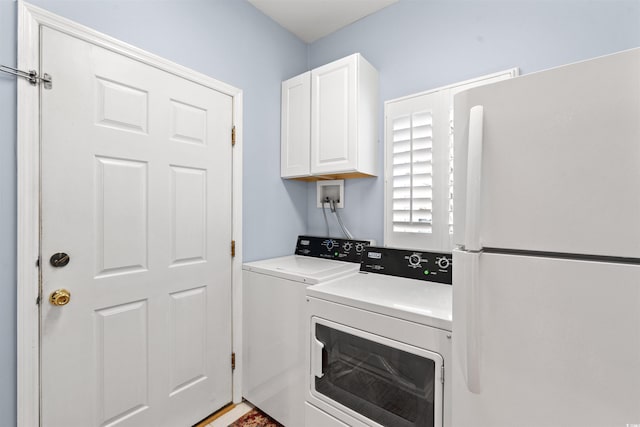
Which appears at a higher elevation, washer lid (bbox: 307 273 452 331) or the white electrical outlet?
the white electrical outlet

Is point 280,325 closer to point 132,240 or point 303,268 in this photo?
point 303,268

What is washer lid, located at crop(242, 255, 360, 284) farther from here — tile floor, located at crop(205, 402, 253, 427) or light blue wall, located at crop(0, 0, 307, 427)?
tile floor, located at crop(205, 402, 253, 427)

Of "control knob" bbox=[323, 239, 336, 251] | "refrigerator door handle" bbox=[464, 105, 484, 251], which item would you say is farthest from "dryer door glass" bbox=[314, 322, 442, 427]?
"control knob" bbox=[323, 239, 336, 251]

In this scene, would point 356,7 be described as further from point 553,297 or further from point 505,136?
point 553,297

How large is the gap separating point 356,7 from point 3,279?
8.31ft

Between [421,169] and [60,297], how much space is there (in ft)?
6.66

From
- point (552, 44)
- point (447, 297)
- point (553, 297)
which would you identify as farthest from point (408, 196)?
point (553, 297)

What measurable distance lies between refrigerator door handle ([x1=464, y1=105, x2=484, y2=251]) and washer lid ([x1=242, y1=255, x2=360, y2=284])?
2.94 ft

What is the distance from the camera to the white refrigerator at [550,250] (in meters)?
0.67

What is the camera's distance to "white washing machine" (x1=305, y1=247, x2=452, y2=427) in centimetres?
Result: 104

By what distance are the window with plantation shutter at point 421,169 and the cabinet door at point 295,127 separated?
1.95 feet

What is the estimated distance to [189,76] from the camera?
1.72m

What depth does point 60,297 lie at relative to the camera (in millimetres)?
1268

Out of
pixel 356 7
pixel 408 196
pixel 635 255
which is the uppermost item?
pixel 356 7
